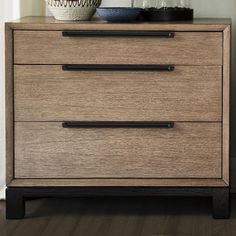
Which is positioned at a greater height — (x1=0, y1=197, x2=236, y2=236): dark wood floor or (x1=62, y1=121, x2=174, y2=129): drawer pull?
(x1=62, y1=121, x2=174, y2=129): drawer pull

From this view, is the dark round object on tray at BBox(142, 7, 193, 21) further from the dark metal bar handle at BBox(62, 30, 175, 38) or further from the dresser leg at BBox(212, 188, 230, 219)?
the dresser leg at BBox(212, 188, 230, 219)

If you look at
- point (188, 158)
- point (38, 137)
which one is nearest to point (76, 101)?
point (38, 137)

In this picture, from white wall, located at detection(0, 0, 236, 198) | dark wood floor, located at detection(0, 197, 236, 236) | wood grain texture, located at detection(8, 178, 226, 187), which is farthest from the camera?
white wall, located at detection(0, 0, 236, 198)

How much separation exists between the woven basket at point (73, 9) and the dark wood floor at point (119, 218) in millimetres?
701

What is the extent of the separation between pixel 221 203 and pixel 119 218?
0.36 m

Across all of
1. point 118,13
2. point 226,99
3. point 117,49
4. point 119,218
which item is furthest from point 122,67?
point 119,218

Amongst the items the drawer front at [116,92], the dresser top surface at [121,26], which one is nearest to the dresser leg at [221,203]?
the drawer front at [116,92]

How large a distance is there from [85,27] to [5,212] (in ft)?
Result: 2.40

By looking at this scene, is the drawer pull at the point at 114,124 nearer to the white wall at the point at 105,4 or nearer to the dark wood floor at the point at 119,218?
the dark wood floor at the point at 119,218

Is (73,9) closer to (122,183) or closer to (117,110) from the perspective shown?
(117,110)

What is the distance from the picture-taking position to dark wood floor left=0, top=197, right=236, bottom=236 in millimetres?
2393

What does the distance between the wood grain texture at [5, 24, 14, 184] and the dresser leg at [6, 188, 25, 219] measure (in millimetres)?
42

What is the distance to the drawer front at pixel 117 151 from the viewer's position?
249cm

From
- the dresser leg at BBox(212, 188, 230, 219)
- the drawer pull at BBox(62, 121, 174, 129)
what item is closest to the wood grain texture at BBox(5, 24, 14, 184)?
the drawer pull at BBox(62, 121, 174, 129)
